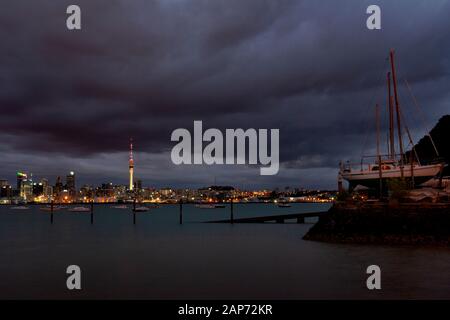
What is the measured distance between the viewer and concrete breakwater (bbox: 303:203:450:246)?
45.0 m

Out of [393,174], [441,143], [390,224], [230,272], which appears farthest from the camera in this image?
[441,143]

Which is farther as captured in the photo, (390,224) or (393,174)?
(393,174)

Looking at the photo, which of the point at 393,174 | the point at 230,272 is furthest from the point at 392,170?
the point at 230,272

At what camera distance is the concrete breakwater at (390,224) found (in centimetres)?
4503

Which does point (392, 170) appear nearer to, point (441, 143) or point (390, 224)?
point (390, 224)

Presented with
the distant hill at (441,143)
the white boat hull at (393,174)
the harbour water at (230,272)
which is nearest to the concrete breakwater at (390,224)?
the harbour water at (230,272)

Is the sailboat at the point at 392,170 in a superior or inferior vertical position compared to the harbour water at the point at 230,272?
superior

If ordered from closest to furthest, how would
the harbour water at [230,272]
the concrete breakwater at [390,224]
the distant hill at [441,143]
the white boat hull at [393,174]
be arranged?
the harbour water at [230,272] → the concrete breakwater at [390,224] → the white boat hull at [393,174] → the distant hill at [441,143]

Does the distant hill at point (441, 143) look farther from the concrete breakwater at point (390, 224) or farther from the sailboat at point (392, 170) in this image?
the concrete breakwater at point (390, 224)

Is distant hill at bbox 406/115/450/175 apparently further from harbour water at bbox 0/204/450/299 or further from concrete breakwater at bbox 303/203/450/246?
harbour water at bbox 0/204/450/299

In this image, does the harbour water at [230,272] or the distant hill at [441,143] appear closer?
the harbour water at [230,272]

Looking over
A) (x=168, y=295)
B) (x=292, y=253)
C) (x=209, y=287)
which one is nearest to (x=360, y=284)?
(x=209, y=287)

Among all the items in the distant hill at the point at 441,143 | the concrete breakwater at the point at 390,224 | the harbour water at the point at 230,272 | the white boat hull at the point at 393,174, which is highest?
the distant hill at the point at 441,143

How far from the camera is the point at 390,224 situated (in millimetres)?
47344
